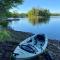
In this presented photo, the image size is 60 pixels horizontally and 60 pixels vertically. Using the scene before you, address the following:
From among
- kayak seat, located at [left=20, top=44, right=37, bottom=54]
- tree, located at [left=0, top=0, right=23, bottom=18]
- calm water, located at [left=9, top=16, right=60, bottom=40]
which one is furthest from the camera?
calm water, located at [left=9, top=16, right=60, bottom=40]

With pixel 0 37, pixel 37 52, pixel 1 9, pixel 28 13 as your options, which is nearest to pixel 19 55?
pixel 37 52

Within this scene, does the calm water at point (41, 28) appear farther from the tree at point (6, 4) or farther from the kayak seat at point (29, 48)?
the kayak seat at point (29, 48)

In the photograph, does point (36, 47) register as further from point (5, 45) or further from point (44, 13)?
point (44, 13)

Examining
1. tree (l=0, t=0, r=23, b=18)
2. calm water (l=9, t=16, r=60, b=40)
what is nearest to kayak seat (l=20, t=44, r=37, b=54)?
tree (l=0, t=0, r=23, b=18)

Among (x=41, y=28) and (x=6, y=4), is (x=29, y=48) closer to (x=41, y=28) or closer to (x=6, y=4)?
(x=6, y=4)

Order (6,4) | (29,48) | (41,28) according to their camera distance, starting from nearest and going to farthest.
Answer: (29,48) → (6,4) → (41,28)

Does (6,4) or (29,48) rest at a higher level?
(6,4)

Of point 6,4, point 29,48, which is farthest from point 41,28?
point 29,48

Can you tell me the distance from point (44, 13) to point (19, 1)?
89005mm

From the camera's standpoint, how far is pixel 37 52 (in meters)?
13.3

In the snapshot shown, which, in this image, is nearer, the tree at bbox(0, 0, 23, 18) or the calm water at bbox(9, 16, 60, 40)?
the tree at bbox(0, 0, 23, 18)

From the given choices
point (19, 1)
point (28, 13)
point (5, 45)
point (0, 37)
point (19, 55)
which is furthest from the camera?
point (28, 13)

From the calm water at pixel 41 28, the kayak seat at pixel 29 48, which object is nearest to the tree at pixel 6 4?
the calm water at pixel 41 28

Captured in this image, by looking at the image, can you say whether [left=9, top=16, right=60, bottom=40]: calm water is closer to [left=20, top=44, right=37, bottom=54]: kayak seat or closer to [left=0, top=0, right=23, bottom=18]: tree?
[left=0, top=0, right=23, bottom=18]: tree
